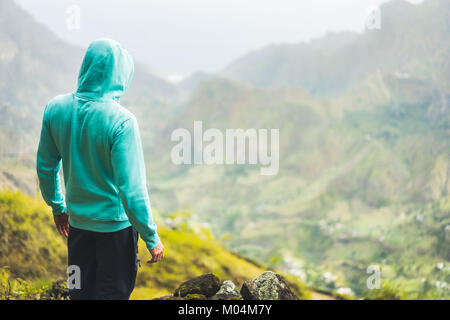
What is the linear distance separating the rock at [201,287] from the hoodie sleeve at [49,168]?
2.91 ft

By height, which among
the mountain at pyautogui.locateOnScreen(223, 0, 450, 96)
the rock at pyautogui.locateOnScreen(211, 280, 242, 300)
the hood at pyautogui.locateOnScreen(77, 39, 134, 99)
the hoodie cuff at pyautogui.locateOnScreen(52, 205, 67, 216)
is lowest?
the rock at pyautogui.locateOnScreen(211, 280, 242, 300)

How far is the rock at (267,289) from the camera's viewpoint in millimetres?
1826

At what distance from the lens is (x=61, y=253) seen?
2.39m

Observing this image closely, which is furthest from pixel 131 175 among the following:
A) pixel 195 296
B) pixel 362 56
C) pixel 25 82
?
pixel 362 56

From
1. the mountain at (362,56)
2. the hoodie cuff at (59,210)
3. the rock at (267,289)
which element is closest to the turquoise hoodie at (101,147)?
the hoodie cuff at (59,210)

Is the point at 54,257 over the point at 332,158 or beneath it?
beneath

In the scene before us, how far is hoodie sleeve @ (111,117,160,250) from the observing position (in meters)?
1.15

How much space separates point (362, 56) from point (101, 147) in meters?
6.85

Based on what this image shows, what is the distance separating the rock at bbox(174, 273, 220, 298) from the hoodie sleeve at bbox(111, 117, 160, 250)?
903mm

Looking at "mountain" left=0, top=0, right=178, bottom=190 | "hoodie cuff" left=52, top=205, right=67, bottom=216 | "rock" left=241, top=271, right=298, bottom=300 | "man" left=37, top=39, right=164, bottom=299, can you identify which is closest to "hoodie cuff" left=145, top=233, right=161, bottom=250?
"man" left=37, top=39, right=164, bottom=299

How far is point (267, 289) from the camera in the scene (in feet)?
6.03

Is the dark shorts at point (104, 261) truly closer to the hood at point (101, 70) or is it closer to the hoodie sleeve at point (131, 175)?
the hoodie sleeve at point (131, 175)

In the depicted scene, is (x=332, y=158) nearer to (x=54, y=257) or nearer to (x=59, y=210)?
(x=54, y=257)

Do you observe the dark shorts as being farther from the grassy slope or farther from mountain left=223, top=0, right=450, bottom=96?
mountain left=223, top=0, right=450, bottom=96
